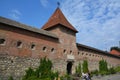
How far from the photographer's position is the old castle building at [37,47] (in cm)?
1573

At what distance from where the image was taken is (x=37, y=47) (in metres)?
19.1

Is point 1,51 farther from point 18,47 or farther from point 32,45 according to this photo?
point 32,45

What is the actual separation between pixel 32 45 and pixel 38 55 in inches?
59.5

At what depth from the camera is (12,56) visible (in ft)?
52.7

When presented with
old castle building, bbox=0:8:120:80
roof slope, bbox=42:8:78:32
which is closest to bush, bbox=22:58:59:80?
old castle building, bbox=0:8:120:80

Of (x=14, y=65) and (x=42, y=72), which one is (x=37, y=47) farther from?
(x=14, y=65)

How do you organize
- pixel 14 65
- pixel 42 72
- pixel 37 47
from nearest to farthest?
pixel 14 65
pixel 42 72
pixel 37 47

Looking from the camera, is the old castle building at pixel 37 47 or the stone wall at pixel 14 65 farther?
the old castle building at pixel 37 47

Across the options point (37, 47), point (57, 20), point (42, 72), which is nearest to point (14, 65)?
point (42, 72)

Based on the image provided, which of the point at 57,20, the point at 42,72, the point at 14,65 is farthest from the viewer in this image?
the point at 57,20

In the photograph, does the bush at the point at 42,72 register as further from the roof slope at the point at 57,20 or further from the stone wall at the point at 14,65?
the roof slope at the point at 57,20

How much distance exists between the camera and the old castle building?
51.6 feet

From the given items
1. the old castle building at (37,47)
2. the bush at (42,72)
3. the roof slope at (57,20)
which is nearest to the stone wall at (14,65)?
the old castle building at (37,47)

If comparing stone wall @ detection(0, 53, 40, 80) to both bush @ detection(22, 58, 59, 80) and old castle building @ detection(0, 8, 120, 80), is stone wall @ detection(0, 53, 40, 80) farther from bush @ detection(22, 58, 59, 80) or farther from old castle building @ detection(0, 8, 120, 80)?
bush @ detection(22, 58, 59, 80)
